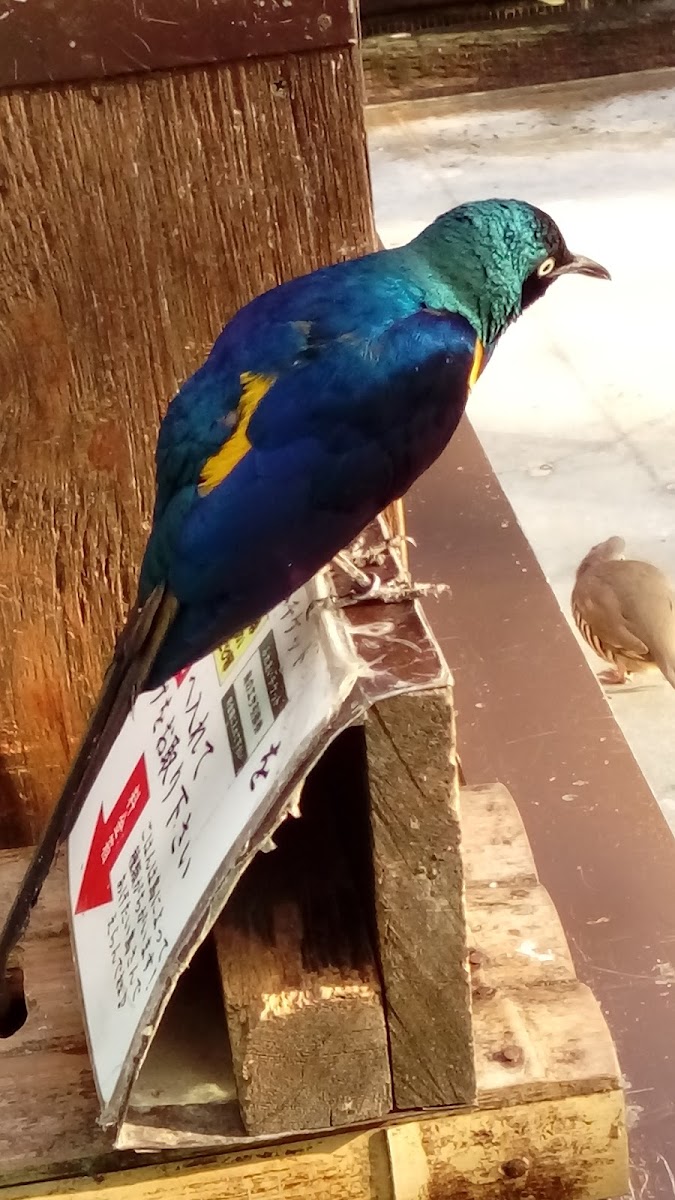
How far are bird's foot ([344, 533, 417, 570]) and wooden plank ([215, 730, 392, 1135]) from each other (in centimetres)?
16

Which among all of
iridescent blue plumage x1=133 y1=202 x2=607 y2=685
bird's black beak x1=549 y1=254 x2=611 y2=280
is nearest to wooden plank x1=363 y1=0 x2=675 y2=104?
bird's black beak x1=549 y1=254 x2=611 y2=280

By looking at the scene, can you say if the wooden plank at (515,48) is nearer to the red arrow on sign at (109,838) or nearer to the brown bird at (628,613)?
the brown bird at (628,613)

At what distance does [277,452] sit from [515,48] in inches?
306

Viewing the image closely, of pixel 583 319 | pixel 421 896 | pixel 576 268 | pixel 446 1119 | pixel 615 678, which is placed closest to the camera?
pixel 421 896

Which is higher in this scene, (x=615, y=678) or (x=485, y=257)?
(x=485, y=257)

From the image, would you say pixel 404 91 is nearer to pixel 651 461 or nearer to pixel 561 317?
pixel 561 317

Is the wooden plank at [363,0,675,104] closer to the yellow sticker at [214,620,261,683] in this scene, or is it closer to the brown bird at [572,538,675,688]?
the brown bird at [572,538,675,688]

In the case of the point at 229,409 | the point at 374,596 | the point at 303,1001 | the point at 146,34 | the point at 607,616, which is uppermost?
the point at 146,34

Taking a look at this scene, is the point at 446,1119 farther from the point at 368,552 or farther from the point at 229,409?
the point at 229,409

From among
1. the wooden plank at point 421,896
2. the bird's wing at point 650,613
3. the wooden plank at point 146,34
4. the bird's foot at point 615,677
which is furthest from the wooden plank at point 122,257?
the bird's foot at point 615,677

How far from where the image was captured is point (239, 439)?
1.06 m

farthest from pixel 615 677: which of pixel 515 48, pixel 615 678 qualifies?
pixel 515 48

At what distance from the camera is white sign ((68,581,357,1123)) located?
853 mm

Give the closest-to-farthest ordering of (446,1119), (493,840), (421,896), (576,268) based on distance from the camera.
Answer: (421,896) < (446,1119) < (493,840) < (576,268)
